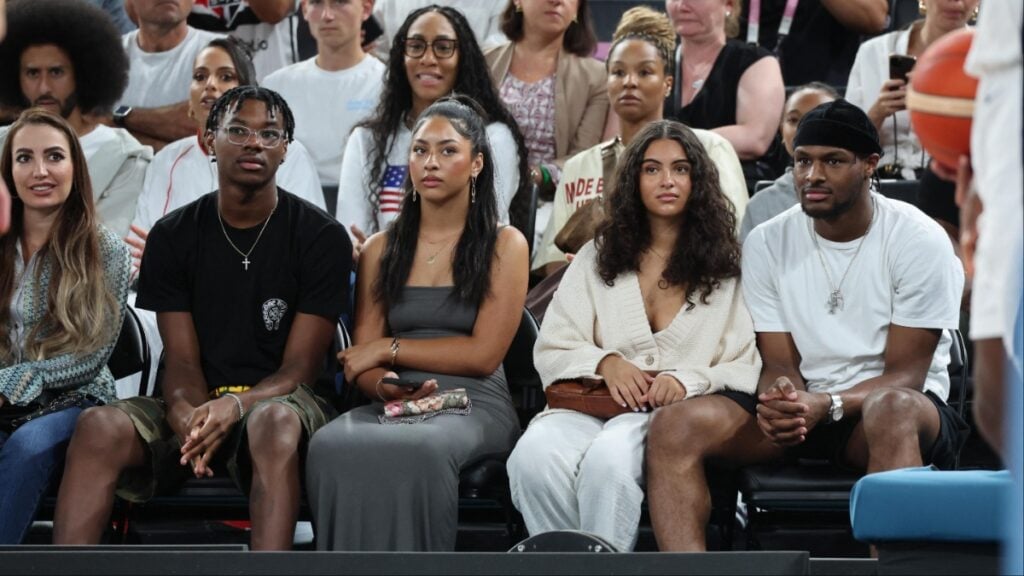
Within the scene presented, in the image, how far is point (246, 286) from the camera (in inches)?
188

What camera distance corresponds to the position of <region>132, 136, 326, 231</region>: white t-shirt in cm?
575

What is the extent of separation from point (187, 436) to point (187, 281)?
0.58m

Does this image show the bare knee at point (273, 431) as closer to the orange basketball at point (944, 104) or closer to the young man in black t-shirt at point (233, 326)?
the young man in black t-shirt at point (233, 326)

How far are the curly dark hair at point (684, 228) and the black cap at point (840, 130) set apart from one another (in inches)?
12.9

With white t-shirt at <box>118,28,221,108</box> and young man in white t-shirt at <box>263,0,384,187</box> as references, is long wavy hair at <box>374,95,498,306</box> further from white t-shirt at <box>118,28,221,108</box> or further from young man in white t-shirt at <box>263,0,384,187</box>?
white t-shirt at <box>118,28,221,108</box>

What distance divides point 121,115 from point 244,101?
1.60 m

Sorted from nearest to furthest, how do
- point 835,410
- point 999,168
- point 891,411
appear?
point 999,168 → point 891,411 → point 835,410

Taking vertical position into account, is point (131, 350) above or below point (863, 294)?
below

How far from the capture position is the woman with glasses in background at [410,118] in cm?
562

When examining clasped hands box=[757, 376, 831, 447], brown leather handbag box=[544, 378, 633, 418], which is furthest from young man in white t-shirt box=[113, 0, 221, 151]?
clasped hands box=[757, 376, 831, 447]

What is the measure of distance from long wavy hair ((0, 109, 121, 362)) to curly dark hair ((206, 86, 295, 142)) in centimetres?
45

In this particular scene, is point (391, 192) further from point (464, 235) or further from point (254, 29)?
point (254, 29)

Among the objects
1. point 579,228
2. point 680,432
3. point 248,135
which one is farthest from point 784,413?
point 248,135

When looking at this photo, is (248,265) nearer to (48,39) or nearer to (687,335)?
(687,335)
